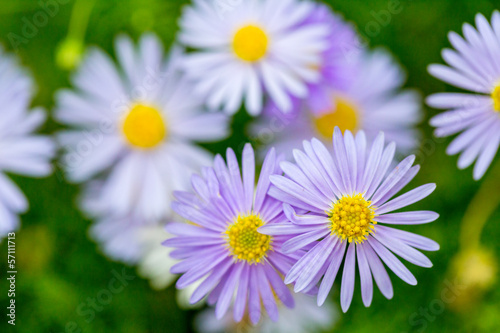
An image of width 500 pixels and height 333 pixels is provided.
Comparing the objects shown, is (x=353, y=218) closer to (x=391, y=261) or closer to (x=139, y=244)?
(x=391, y=261)

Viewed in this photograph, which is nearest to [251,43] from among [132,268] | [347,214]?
[347,214]

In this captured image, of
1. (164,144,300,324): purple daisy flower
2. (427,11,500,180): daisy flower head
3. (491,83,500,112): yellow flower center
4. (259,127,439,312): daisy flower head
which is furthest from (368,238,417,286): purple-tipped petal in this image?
(491,83,500,112): yellow flower center

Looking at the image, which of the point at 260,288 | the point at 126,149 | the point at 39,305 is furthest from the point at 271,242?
the point at 39,305

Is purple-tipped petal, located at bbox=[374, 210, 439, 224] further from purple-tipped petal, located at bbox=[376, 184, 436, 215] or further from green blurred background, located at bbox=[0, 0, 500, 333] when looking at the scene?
green blurred background, located at bbox=[0, 0, 500, 333]

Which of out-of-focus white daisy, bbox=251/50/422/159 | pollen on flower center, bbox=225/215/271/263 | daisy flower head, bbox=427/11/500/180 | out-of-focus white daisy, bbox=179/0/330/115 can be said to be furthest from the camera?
out-of-focus white daisy, bbox=251/50/422/159

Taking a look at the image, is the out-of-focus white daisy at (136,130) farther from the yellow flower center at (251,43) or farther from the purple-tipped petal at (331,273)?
the purple-tipped petal at (331,273)
